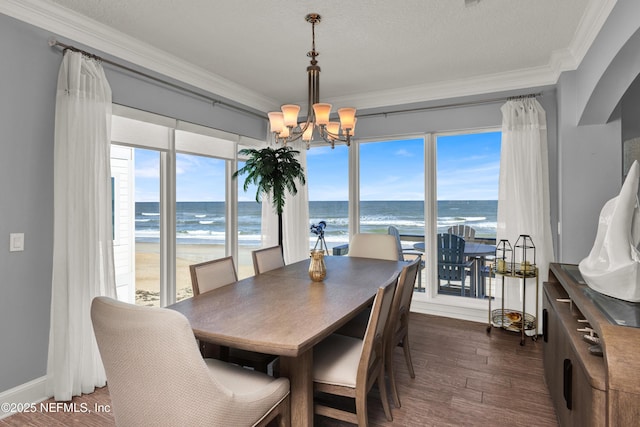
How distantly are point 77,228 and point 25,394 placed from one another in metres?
1.11

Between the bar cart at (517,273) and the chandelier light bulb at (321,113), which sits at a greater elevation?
the chandelier light bulb at (321,113)

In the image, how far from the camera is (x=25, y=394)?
2316 millimetres

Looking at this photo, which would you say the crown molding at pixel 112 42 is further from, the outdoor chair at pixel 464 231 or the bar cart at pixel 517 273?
the bar cart at pixel 517 273

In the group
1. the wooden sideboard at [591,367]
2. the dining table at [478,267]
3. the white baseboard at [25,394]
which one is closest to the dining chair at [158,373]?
the wooden sideboard at [591,367]

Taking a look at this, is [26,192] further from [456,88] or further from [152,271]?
[456,88]

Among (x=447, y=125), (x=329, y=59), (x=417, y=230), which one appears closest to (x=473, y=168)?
(x=447, y=125)

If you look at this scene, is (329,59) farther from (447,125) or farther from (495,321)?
(495,321)

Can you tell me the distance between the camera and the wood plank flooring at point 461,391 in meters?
2.16

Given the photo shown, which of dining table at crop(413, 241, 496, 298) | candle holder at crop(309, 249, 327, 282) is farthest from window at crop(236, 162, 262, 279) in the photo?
dining table at crop(413, 241, 496, 298)

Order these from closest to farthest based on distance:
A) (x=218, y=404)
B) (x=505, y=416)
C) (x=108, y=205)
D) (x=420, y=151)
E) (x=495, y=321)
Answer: (x=218, y=404), (x=505, y=416), (x=108, y=205), (x=495, y=321), (x=420, y=151)

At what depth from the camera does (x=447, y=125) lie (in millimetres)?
4078

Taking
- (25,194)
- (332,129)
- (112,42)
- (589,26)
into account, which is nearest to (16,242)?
(25,194)

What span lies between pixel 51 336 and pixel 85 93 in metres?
1.67

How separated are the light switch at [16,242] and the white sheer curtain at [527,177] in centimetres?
407
